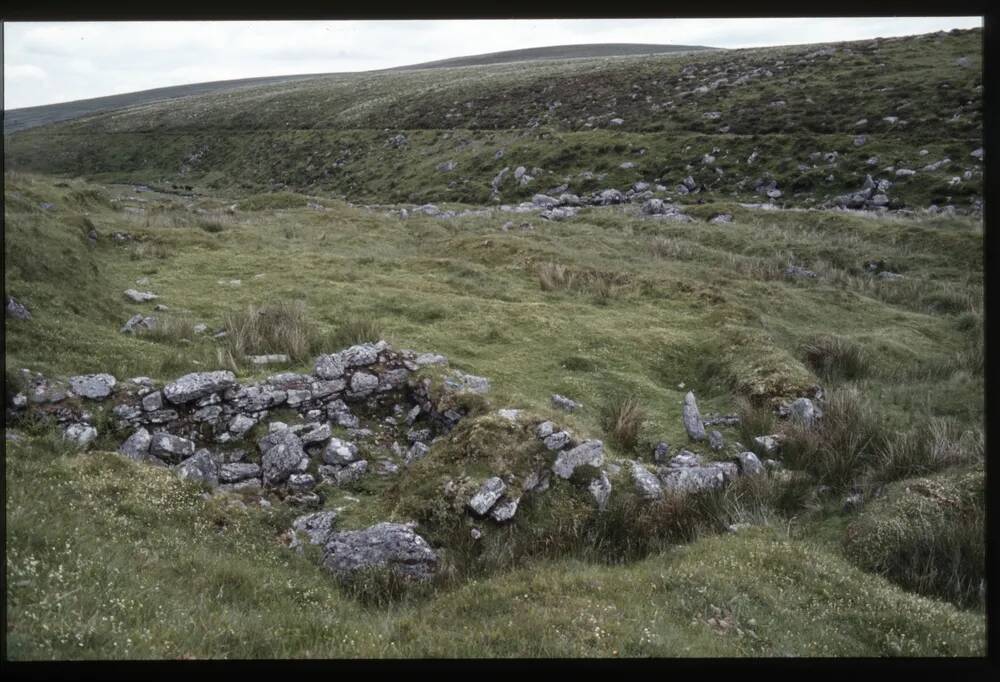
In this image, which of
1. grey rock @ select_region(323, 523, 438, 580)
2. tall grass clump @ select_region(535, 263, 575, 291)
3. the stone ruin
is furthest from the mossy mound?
tall grass clump @ select_region(535, 263, 575, 291)

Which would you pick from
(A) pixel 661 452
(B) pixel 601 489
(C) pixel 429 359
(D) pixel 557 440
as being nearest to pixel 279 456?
(C) pixel 429 359

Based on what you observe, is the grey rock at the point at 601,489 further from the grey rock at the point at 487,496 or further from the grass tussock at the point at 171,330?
the grass tussock at the point at 171,330

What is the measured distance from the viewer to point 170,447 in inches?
324

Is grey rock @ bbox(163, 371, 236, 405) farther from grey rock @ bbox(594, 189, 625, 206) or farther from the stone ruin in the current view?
grey rock @ bbox(594, 189, 625, 206)

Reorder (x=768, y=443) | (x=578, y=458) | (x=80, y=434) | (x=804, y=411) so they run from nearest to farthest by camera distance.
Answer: (x=80, y=434) < (x=578, y=458) < (x=768, y=443) < (x=804, y=411)

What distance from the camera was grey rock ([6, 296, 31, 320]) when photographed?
10.0m

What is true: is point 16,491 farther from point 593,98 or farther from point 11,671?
point 593,98

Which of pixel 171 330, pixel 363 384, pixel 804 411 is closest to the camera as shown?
pixel 804 411

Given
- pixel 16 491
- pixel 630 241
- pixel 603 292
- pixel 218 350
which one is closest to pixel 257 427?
pixel 218 350

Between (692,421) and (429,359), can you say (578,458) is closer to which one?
(692,421)

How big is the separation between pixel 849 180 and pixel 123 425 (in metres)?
36.1

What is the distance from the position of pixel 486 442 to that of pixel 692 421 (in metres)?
3.32

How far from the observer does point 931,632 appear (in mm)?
5324

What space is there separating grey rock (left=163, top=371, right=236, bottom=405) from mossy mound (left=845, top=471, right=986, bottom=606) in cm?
800
